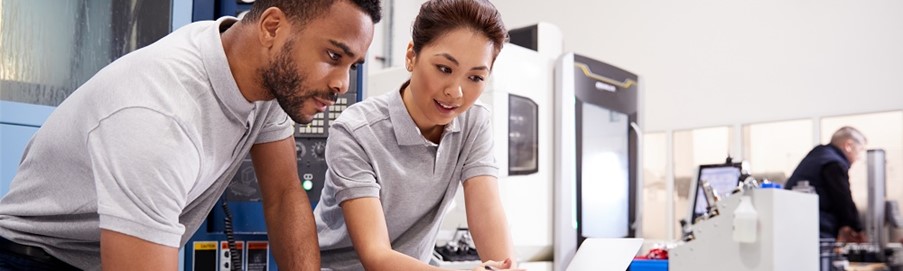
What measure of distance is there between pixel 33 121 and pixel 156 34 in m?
0.36

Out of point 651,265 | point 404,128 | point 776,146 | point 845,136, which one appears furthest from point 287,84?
point 776,146

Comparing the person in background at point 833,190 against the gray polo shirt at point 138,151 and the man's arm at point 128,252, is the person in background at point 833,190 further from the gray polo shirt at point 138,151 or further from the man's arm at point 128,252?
the man's arm at point 128,252

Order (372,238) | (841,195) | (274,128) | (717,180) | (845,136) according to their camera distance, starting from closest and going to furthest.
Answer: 1. (372,238)
2. (274,128)
3. (841,195)
4. (717,180)
5. (845,136)

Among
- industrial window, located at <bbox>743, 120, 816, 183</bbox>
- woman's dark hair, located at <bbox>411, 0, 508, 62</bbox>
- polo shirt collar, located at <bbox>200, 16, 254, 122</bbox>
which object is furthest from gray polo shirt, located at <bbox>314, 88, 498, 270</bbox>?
industrial window, located at <bbox>743, 120, 816, 183</bbox>

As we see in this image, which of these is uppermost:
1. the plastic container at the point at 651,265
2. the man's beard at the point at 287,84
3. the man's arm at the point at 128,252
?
the man's beard at the point at 287,84

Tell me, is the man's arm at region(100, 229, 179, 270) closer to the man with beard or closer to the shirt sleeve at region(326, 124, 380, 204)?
the man with beard

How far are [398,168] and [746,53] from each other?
4743 mm

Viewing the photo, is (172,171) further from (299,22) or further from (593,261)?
(593,261)

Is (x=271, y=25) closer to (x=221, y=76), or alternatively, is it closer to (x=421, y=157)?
(x=221, y=76)

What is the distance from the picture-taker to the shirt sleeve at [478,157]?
163 centimetres

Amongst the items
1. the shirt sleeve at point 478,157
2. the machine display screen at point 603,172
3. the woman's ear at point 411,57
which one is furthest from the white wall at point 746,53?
the woman's ear at point 411,57

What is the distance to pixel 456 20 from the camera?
148 cm

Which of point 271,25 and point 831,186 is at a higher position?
point 271,25

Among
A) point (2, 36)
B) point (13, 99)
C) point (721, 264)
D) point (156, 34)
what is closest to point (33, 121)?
point (13, 99)
